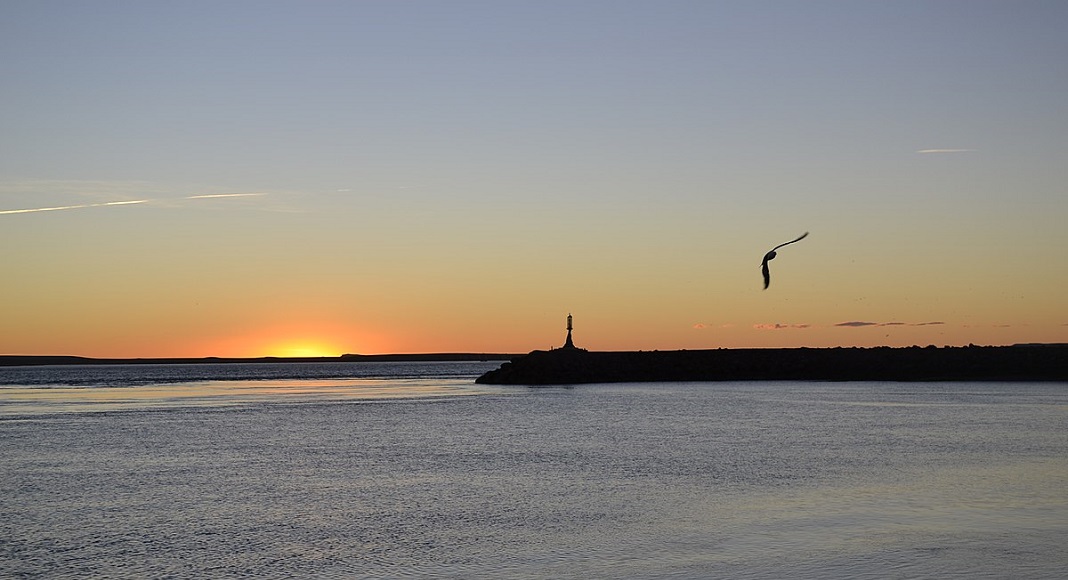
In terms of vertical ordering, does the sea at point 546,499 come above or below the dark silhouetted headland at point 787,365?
below

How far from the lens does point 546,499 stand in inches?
841

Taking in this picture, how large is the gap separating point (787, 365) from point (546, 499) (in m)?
77.1

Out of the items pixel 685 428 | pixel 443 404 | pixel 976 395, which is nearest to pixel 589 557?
pixel 685 428

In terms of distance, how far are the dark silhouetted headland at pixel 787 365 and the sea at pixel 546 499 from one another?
156ft

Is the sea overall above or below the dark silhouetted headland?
below

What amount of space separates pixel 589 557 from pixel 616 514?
3.72 m

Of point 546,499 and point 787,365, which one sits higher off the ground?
point 787,365

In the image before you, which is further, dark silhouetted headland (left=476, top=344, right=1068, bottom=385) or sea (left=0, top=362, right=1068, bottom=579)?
dark silhouetted headland (left=476, top=344, right=1068, bottom=385)

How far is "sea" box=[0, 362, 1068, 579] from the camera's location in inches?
611

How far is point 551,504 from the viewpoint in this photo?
815 inches

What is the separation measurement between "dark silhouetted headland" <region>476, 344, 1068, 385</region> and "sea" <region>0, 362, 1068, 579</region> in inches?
1874

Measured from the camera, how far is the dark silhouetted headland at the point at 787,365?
87.4 meters

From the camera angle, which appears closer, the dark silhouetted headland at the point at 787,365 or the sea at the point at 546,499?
the sea at the point at 546,499

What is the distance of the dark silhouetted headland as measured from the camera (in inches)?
3440
